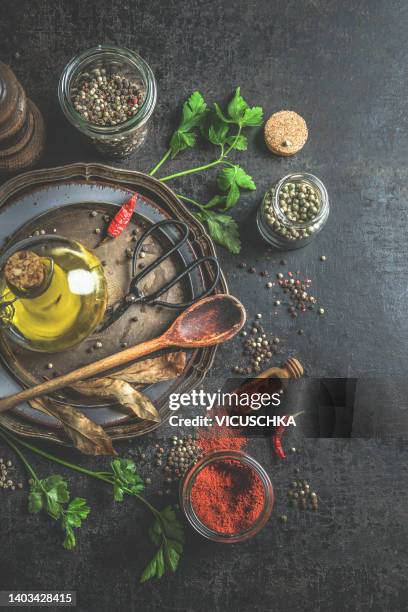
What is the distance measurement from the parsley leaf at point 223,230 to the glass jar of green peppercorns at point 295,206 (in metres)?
0.09

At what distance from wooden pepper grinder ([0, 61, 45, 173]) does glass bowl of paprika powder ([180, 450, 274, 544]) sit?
3.10 ft

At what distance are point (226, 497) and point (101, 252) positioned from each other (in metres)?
0.74

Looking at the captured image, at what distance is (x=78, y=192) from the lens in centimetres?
168

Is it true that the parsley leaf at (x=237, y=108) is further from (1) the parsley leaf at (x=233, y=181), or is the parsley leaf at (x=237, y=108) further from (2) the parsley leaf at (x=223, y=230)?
(2) the parsley leaf at (x=223, y=230)

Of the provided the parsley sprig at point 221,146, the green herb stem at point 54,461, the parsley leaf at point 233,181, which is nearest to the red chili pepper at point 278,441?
the green herb stem at point 54,461

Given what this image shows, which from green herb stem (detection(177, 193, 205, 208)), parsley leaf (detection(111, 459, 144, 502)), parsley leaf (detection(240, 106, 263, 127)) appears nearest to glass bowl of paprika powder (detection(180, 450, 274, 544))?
parsley leaf (detection(111, 459, 144, 502))

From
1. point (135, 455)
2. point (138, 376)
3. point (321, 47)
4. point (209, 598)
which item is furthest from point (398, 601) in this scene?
point (321, 47)

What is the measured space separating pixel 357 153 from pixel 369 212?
0.57ft

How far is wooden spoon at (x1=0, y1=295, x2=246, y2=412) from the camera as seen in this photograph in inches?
63.7

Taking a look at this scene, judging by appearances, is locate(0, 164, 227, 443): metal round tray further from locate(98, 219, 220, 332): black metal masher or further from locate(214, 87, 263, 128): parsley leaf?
locate(214, 87, 263, 128): parsley leaf

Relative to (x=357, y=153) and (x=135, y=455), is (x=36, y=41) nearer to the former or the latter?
(x=357, y=153)

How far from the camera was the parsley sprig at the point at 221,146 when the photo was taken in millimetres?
1688

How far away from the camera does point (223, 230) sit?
1.69 meters

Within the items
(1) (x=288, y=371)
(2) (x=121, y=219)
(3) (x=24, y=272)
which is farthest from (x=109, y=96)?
(1) (x=288, y=371)
